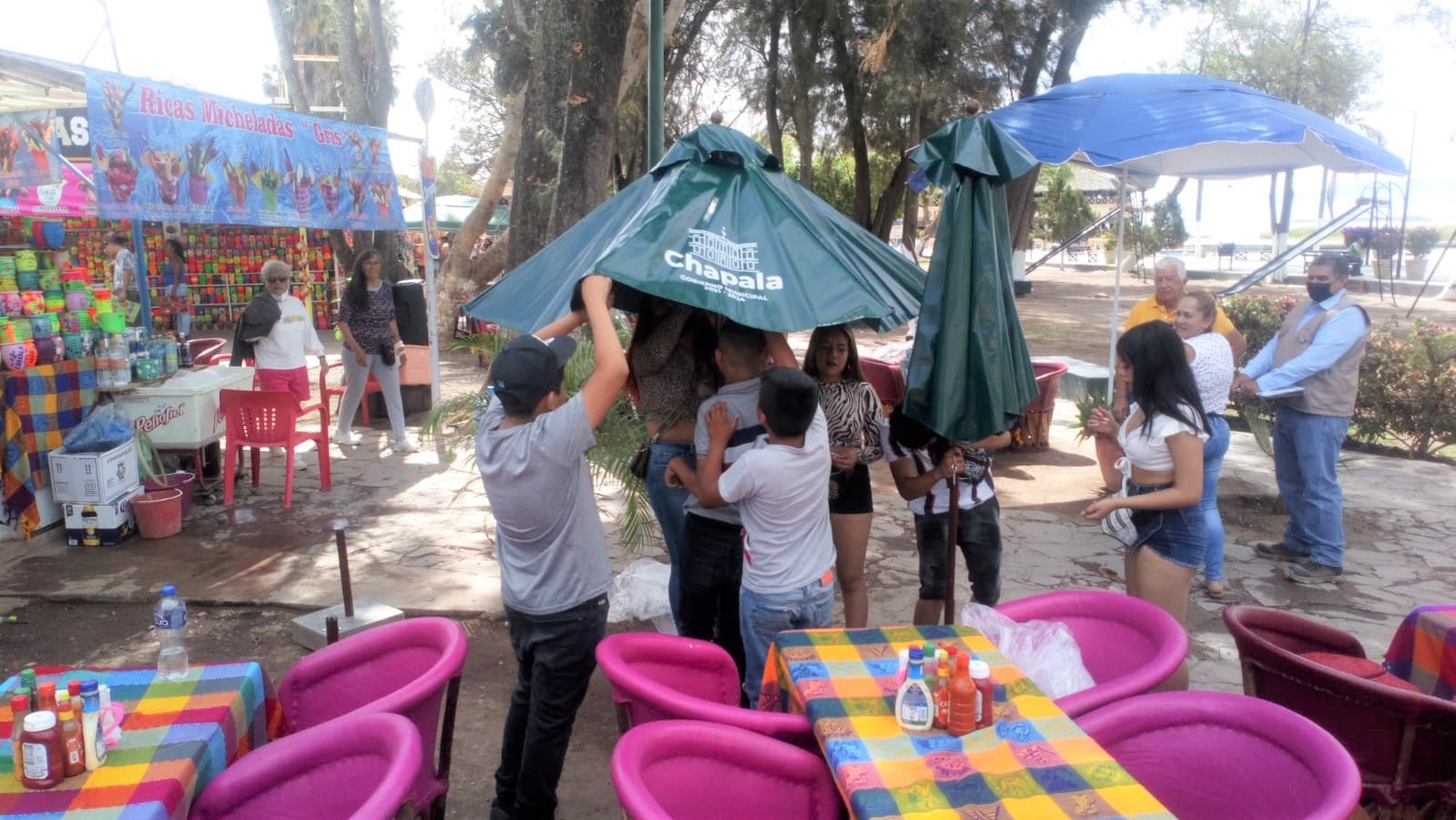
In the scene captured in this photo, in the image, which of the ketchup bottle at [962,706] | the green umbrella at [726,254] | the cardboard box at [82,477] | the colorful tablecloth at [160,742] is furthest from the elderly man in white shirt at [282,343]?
the ketchup bottle at [962,706]

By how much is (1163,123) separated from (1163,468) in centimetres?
331

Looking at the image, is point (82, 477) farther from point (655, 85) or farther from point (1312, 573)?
point (1312, 573)

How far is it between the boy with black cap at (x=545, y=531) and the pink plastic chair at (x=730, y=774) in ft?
1.95

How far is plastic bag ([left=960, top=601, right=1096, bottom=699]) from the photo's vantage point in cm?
286

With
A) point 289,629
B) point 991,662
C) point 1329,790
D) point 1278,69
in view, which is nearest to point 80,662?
point 289,629

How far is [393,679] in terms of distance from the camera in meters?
2.91

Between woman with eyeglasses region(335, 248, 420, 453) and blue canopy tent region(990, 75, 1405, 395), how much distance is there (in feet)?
17.6

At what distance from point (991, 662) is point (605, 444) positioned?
251 cm

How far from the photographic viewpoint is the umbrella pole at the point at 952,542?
11.5 feet

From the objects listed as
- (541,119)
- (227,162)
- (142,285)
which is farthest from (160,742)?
(142,285)

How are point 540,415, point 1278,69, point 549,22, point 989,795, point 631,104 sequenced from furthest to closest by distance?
1. point 1278,69
2. point 631,104
3. point 549,22
4. point 540,415
5. point 989,795

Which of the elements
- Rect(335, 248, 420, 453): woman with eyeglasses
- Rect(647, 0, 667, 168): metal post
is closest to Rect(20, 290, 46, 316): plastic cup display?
Rect(335, 248, 420, 453): woman with eyeglasses

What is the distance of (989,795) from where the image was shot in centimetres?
203

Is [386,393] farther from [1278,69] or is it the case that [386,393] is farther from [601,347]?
[1278,69]
